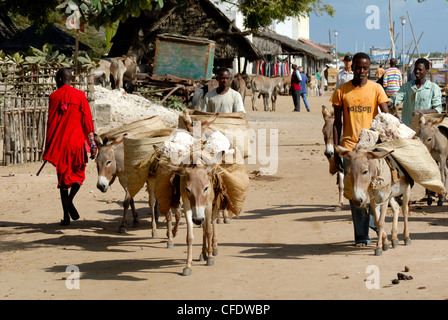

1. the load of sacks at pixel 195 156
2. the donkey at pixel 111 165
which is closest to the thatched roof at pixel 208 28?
the donkey at pixel 111 165

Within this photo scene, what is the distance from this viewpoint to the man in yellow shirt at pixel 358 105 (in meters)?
7.66

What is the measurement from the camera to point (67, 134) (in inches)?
379

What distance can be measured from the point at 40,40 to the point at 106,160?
22.7 metres

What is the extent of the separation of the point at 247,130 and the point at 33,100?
8725mm

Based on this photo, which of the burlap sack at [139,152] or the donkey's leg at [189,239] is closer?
the donkey's leg at [189,239]

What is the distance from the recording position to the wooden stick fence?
1490 centimetres

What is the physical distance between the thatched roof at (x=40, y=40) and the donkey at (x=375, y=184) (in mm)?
23800

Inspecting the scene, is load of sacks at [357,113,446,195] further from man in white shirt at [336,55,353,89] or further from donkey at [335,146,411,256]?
man in white shirt at [336,55,353,89]

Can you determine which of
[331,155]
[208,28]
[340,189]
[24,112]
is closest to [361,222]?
[331,155]

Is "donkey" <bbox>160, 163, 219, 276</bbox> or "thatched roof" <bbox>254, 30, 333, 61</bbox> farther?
"thatched roof" <bbox>254, 30, 333, 61</bbox>

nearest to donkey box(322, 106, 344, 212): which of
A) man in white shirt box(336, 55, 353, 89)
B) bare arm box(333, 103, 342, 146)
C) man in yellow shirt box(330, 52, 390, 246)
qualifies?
bare arm box(333, 103, 342, 146)

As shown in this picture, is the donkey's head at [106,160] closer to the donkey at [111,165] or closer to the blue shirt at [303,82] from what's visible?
the donkey at [111,165]

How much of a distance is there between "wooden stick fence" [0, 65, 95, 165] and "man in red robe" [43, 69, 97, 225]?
17.9ft
